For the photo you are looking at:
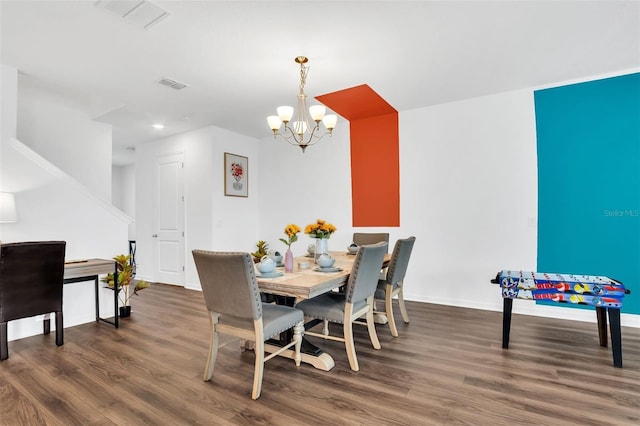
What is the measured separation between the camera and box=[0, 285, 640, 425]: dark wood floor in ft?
6.11

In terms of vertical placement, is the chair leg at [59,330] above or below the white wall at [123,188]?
below

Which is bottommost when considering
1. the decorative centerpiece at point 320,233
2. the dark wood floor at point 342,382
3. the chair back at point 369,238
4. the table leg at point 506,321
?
the dark wood floor at point 342,382

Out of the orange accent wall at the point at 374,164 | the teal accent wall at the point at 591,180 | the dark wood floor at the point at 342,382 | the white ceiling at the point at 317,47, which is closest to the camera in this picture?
the dark wood floor at the point at 342,382

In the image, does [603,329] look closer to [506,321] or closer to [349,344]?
[506,321]

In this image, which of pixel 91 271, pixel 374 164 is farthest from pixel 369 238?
pixel 91 271

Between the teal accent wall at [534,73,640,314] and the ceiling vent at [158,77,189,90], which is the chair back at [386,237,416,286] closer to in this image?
the teal accent wall at [534,73,640,314]

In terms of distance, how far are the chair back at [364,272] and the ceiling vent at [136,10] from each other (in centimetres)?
230

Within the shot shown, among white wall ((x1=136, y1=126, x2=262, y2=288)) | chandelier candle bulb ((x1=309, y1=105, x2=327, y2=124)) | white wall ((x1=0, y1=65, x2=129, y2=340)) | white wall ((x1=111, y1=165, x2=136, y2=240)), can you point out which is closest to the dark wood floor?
white wall ((x1=0, y1=65, x2=129, y2=340))

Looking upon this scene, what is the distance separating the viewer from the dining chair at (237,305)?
1976 mm

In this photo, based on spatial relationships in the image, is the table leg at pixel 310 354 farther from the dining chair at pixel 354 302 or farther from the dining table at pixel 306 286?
the dining chair at pixel 354 302

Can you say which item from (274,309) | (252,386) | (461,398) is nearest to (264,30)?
(274,309)

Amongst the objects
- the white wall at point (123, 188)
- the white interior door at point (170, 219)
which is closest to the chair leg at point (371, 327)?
the white interior door at point (170, 219)

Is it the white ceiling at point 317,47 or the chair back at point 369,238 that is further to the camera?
the chair back at point 369,238

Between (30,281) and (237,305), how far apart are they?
2.10 metres
